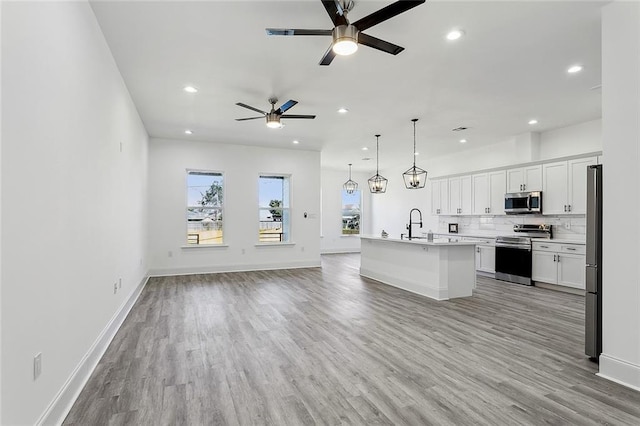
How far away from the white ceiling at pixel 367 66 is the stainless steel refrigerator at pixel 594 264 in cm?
150

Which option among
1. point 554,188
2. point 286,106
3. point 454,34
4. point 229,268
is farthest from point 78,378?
point 554,188

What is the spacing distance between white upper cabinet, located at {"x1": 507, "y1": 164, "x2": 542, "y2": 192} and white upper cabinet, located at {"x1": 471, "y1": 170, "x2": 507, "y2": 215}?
5.5 inches

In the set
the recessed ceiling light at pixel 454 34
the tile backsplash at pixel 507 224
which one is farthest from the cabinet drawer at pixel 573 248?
the recessed ceiling light at pixel 454 34

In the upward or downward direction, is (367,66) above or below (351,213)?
above

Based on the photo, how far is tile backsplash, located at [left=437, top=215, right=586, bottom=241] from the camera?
6070mm

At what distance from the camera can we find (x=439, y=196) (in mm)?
8805

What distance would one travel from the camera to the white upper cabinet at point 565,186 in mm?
5719

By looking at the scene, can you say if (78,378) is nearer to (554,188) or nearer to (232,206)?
(232,206)

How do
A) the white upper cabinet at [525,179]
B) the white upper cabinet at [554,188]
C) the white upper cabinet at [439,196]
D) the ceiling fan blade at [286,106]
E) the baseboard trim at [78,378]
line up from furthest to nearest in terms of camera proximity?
the white upper cabinet at [439,196], the white upper cabinet at [525,179], the white upper cabinet at [554,188], the ceiling fan blade at [286,106], the baseboard trim at [78,378]

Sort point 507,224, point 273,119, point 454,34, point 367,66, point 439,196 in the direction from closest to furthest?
point 454,34 → point 367,66 → point 273,119 → point 507,224 → point 439,196

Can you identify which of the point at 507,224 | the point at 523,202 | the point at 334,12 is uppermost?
the point at 334,12

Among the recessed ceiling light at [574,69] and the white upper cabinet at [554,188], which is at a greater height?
the recessed ceiling light at [574,69]

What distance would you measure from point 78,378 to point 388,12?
3488 mm

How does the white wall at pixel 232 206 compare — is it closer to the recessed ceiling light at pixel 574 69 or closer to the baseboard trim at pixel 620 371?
the recessed ceiling light at pixel 574 69
